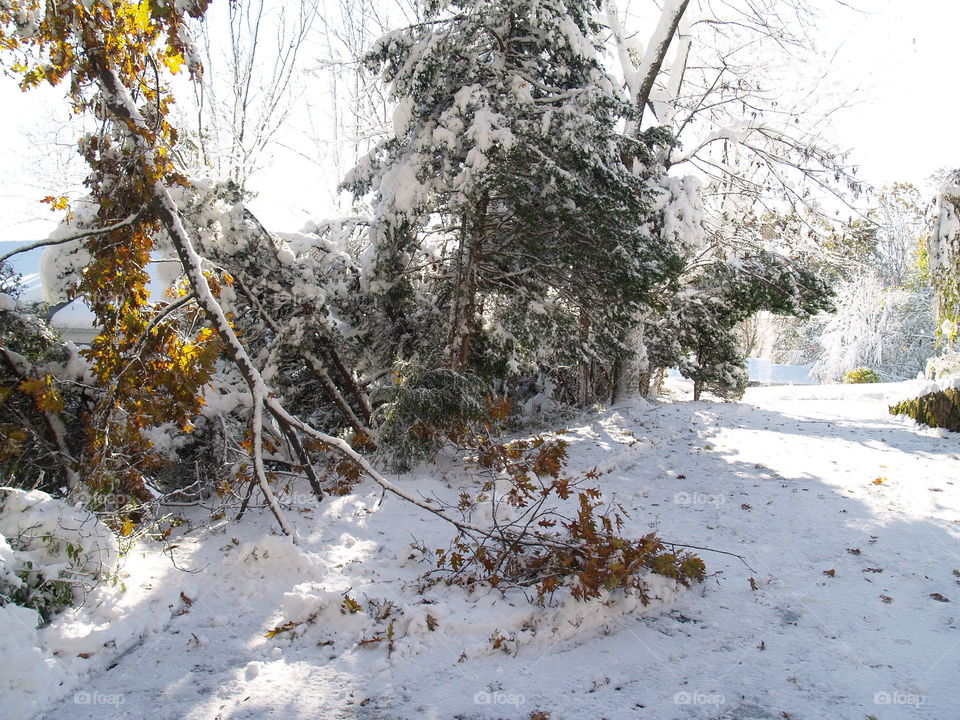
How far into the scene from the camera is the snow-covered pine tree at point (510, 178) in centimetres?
675

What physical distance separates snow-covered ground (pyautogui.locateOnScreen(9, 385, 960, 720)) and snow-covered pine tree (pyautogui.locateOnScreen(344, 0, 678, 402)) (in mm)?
3310

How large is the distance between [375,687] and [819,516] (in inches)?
177

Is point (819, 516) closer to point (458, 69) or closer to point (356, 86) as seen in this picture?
point (458, 69)

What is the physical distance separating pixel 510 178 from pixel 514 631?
5068 mm

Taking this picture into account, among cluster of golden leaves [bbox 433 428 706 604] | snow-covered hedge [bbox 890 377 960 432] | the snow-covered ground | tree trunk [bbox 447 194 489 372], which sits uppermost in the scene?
tree trunk [bbox 447 194 489 372]

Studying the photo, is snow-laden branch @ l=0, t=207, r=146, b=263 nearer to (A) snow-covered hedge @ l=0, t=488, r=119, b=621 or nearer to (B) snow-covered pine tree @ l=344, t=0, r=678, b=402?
(A) snow-covered hedge @ l=0, t=488, r=119, b=621

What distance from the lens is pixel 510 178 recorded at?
22.3ft

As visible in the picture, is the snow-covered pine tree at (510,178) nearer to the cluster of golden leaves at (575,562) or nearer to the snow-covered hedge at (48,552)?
the cluster of golden leaves at (575,562)

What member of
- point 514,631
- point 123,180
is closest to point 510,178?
point 123,180

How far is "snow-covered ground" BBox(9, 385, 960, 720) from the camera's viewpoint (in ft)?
9.11

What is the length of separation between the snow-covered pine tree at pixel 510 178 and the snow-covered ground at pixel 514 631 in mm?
3310

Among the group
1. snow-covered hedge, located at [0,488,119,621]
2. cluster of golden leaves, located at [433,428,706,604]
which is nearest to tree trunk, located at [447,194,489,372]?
cluster of golden leaves, located at [433,428,706,604]

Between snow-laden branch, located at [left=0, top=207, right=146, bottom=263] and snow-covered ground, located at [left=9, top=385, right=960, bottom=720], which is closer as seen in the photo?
snow-covered ground, located at [left=9, top=385, right=960, bottom=720]

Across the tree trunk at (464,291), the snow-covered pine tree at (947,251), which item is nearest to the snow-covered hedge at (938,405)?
the snow-covered pine tree at (947,251)
